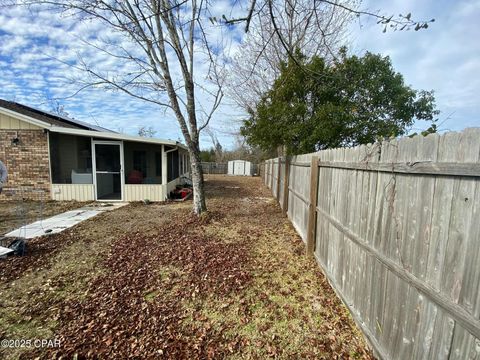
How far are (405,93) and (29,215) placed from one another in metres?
11.8

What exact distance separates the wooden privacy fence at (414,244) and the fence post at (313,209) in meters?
1.20

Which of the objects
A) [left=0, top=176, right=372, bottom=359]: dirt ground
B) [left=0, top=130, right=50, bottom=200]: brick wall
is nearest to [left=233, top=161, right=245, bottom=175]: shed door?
[left=0, top=130, right=50, bottom=200]: brick wall

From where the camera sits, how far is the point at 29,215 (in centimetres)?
703

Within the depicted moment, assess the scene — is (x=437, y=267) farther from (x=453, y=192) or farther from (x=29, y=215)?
(x=29, y=215)

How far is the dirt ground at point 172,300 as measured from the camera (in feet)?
7.65

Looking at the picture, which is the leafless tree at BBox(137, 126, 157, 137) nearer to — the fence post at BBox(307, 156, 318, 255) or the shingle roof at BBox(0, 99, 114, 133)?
the shingle roof at BBox(0, 99, 114, 133)

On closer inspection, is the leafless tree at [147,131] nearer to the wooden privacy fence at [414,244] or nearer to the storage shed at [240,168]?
the storage shed at [240,168]

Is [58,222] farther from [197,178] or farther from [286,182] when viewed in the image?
[286,182]

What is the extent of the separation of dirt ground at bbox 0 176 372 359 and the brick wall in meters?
5.31

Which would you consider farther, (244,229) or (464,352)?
(244,229)

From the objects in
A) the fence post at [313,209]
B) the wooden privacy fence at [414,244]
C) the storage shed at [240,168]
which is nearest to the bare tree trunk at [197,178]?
the fence post at [313,209]

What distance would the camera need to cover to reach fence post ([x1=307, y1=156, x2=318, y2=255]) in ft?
14.1

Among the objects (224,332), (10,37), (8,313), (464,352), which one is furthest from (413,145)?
(10,37)

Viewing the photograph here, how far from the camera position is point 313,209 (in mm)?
4395
